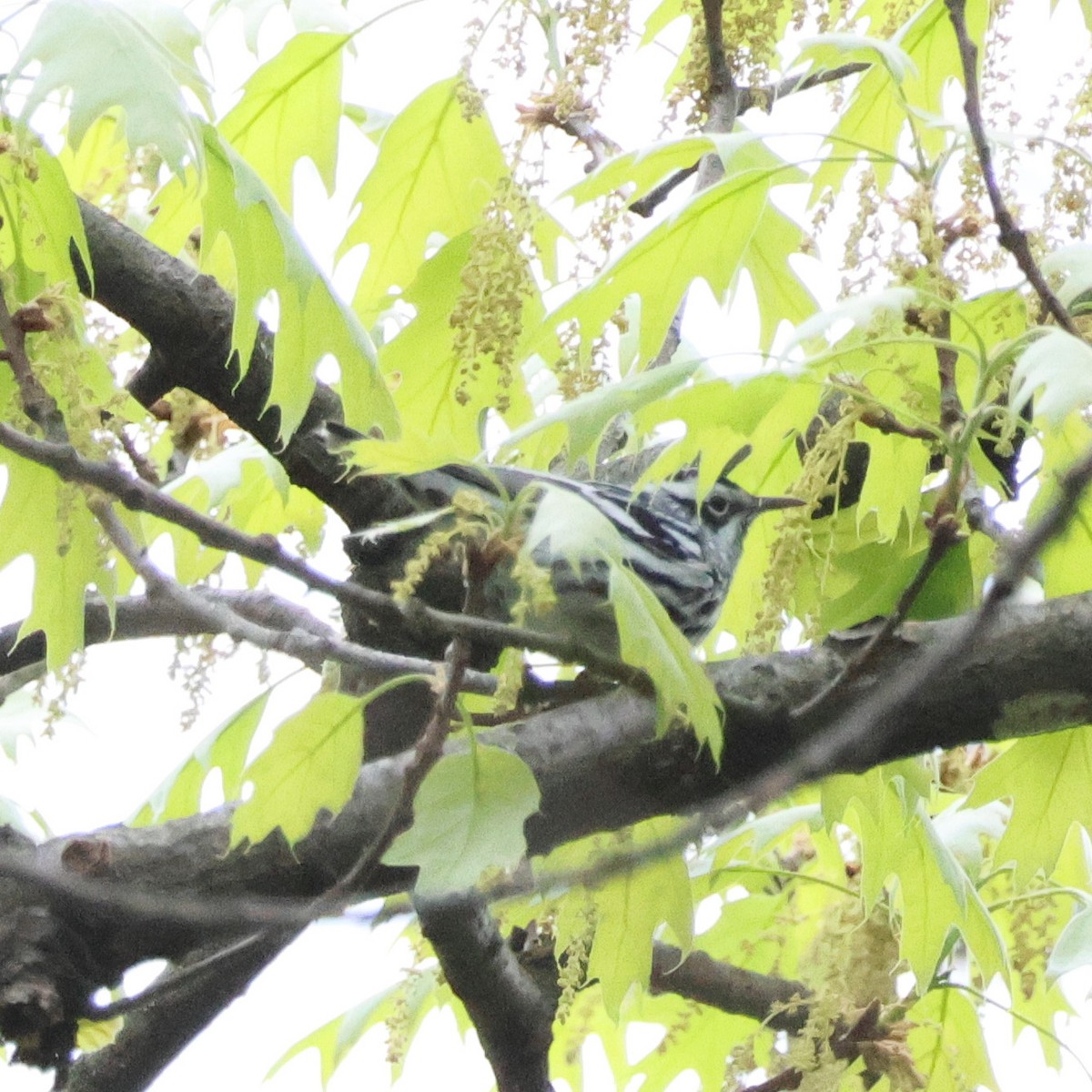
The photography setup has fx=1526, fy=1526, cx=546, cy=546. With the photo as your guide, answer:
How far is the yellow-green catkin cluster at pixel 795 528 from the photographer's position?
1.03 metres

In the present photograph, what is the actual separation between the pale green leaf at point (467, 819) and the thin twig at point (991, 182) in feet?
1.48

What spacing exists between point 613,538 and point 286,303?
0.34 metres

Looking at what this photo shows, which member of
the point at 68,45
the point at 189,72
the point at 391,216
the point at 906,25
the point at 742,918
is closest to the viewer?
the point at 68,45

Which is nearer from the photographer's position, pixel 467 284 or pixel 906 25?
pixel 467 284

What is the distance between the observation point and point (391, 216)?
137 cm

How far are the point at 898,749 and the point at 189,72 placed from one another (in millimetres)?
669

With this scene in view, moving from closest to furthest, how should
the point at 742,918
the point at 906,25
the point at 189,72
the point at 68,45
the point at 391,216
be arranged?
the point at 68,45 → the point at 189,72 → the point at 906,25 → the point at 391,216 → the point at 742,918

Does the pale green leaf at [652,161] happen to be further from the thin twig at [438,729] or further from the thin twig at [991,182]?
the thin twig at [438,729]

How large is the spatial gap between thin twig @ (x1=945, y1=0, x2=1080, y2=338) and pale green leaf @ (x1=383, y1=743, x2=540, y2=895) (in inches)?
17.7

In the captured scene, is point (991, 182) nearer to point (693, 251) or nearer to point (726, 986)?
point (693, 251)

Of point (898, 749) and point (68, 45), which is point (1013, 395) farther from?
point (68, 45)

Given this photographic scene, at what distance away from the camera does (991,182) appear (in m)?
0.93

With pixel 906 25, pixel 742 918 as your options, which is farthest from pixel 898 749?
pixel 742 918

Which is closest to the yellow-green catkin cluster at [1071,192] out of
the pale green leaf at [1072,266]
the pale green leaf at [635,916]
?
the pale green leaf at [1072,266]
